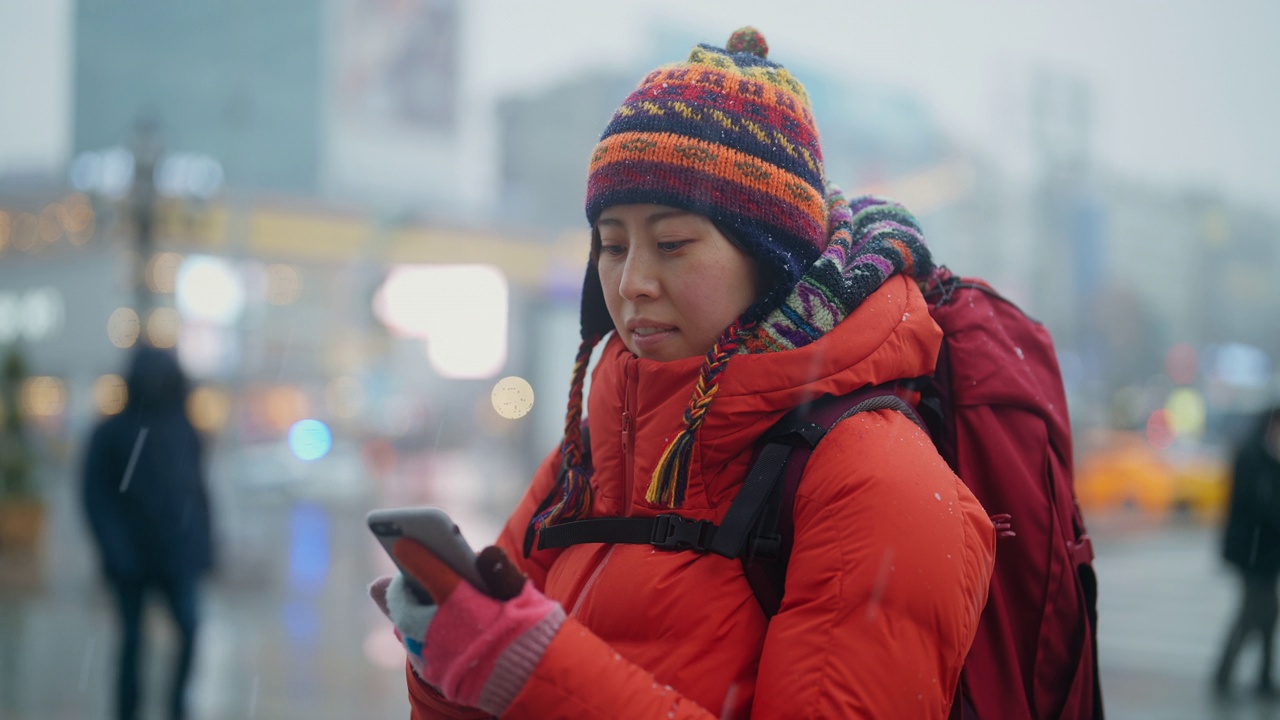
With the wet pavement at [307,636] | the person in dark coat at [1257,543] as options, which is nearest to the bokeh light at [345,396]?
the wet pavement at [307,636]

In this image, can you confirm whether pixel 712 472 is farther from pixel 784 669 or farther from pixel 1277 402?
pixel 1277 402

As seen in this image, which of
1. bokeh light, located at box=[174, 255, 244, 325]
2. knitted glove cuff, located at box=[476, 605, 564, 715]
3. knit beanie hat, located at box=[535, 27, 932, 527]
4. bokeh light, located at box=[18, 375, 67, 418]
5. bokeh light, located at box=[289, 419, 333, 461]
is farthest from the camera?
bokeh light, located at box=[18, 375, 67, 418]

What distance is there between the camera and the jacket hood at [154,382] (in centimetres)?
510

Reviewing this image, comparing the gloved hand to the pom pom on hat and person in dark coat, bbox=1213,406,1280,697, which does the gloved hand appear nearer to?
the pom pom on hat

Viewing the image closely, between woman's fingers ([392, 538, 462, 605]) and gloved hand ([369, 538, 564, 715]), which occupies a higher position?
woman's fingers ([392, 538, 462, 605])

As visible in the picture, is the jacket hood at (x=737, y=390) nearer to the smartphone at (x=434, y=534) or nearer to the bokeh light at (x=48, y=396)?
the smartphone at (x=434, y=534)

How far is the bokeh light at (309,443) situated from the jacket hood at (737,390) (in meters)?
24.3

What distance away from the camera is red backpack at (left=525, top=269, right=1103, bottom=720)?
5.32ft

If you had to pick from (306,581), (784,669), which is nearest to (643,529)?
(784,669)

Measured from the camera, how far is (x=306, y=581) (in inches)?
454

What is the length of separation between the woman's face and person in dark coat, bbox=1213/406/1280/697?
19.9 ft

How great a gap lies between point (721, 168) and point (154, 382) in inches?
178

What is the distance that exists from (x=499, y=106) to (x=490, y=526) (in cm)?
6412

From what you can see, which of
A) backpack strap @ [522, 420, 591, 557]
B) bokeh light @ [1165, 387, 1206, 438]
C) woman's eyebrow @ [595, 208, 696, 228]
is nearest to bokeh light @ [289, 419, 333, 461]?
bokeh light @ [1165, 387, 1206, 438]
